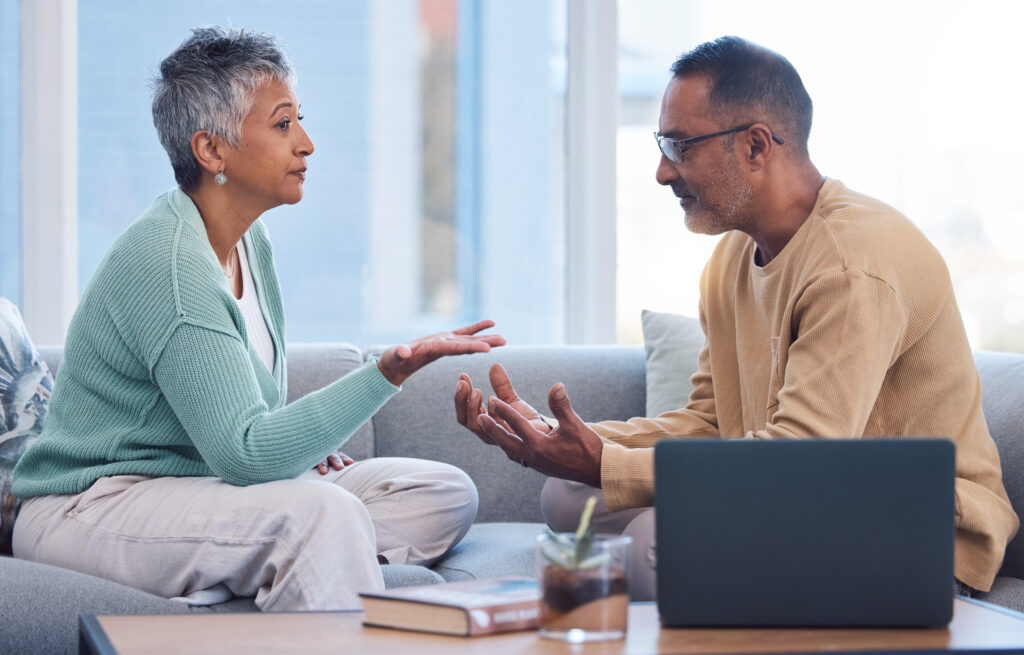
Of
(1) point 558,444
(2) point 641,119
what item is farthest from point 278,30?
(1) point 558,444

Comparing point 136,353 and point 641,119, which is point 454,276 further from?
point 136,353

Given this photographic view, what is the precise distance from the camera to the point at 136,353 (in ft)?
5.91

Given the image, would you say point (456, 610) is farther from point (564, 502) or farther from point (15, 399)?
point (15, 399)

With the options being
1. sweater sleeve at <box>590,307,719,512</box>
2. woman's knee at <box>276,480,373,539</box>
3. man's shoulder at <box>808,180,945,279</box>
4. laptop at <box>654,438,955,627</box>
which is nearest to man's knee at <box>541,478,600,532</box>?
sweater sleeve at <box>590,307,719,512</box>

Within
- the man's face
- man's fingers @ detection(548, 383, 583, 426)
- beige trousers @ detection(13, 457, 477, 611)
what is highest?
the man's face

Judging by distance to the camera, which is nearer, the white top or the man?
the man

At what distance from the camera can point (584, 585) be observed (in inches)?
44.9

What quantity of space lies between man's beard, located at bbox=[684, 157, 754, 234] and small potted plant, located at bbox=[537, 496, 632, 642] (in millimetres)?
982

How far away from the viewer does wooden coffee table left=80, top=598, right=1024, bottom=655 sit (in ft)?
3.71

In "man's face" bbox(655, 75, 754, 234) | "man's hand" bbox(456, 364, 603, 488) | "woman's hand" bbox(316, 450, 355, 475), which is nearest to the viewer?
"man's hand" bbox(456, 364, 603, 488)

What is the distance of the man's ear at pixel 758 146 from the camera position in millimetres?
1956

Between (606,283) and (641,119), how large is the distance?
58cm

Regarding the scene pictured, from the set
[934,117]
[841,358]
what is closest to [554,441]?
[841,358]

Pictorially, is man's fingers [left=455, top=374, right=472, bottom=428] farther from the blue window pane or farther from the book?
the blue window pane
